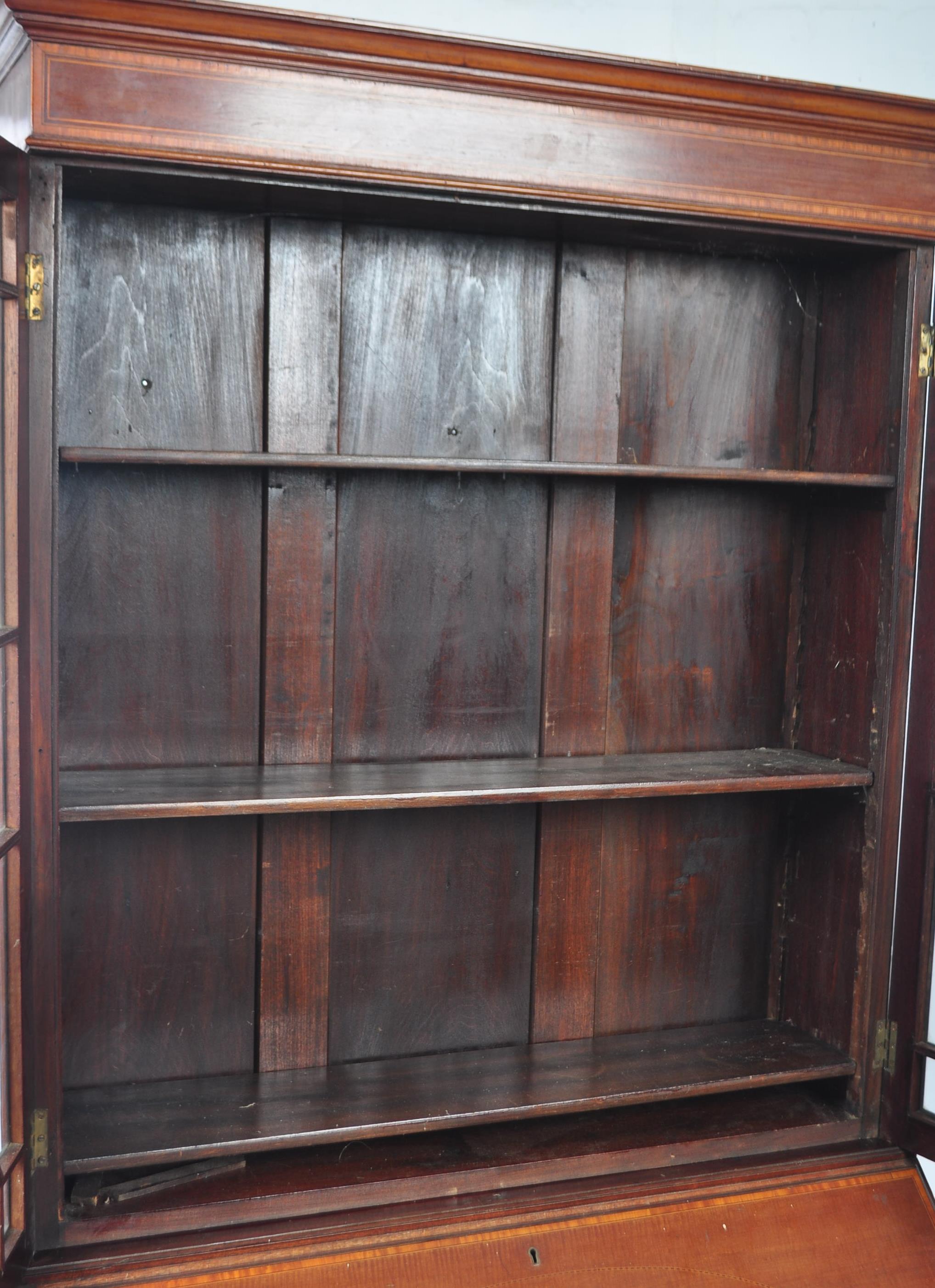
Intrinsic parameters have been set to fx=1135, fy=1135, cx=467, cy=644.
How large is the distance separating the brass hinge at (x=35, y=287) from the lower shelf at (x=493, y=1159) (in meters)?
1.42

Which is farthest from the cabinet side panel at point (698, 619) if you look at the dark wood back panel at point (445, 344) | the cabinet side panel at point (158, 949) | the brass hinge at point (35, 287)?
the brass hinge at point (35, 287)

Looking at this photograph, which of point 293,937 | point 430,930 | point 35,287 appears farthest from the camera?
point 430,930

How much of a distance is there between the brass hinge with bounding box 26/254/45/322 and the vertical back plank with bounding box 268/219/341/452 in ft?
1.65

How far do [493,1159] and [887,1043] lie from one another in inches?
31.4

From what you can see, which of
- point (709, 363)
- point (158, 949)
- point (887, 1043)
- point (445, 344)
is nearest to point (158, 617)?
point (158, 949)

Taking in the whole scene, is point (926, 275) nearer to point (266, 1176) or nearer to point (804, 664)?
point (804, 664)

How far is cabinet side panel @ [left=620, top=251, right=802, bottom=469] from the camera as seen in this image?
231 cm

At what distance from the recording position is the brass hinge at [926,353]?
210cm

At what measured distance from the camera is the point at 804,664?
2430mm

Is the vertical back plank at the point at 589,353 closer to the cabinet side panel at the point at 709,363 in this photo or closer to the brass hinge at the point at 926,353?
the cabinet side panel at the point at 709,363

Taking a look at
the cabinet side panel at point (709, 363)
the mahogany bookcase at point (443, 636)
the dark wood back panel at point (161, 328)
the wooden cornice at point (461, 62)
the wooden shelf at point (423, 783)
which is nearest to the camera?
the wooden cornice at point (461, 62)

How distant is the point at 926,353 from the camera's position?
6.88 ft

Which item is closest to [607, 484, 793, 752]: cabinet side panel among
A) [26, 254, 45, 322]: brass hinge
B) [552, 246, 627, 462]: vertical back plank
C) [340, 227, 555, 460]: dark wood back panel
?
[552, 246, 627, 462]: vertical back plank

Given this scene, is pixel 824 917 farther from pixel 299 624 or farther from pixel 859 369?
pixel 299 624
